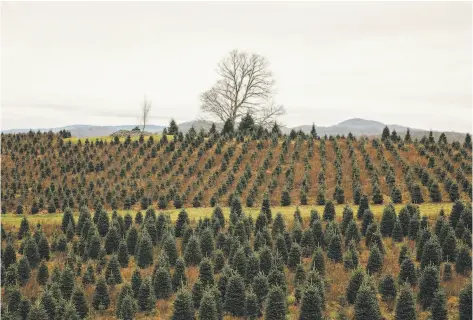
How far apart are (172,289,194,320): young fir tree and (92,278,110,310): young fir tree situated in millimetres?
3000

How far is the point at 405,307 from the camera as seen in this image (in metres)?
12.2

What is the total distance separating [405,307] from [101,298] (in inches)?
377

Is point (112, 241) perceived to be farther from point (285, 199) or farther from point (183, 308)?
point (285, 199)

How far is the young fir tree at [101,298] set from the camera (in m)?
14.3

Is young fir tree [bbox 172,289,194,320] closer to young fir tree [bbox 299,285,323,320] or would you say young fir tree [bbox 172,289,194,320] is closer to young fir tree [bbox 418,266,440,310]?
young fir tree [bbox 299,285,323,320]

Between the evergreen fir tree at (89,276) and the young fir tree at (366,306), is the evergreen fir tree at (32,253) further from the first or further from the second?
the young fir tree at (366,306)

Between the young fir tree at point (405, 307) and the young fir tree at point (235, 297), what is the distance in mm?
4585

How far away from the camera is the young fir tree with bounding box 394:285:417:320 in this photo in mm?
12188

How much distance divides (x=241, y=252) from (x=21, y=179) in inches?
1050

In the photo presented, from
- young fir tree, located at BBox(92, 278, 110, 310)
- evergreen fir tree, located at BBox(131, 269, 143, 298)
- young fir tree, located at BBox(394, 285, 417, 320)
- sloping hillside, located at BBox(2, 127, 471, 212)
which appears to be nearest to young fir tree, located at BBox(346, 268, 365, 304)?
young fir tree, located at BBox(394, 285, 417, 320)

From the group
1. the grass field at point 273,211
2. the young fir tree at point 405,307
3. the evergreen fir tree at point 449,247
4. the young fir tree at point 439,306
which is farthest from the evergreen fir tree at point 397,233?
the young fir tree at point 405,307

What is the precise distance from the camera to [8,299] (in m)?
14.1

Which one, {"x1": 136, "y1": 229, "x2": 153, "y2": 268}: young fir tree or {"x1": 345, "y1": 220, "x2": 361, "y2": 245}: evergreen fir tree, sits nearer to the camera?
{"x1": 136, "y1": 229, "x2": 153, "y2": 268}: young fir tree

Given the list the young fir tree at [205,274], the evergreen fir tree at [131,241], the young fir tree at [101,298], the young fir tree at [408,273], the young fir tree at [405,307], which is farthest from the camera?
the evergreen fir tree at [131,241]
